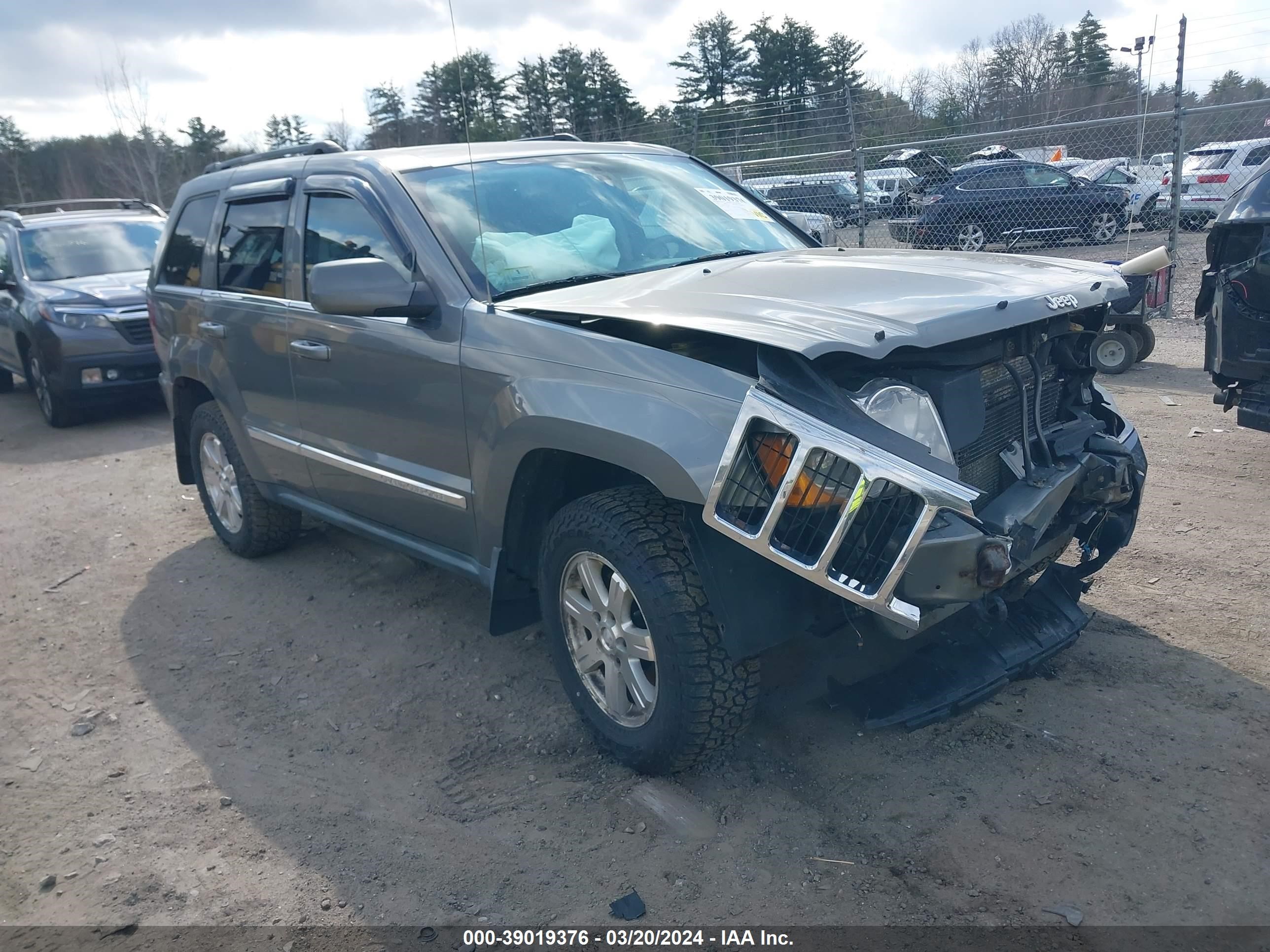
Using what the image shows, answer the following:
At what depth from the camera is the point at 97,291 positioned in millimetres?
9680

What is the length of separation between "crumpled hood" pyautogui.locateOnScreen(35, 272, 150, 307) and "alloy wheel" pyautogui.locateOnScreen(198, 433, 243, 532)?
466 centimetres

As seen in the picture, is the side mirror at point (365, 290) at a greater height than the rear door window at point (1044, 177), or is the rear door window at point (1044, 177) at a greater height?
the side mirror at point (365, 290)

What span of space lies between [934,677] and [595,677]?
1.12 meters

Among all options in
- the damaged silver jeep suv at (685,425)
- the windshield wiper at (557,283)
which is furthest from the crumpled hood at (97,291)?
the windshield wiper at (557,283)

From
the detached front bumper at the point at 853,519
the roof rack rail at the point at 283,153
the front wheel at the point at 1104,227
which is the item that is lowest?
the front wheel at the point at 1104,227

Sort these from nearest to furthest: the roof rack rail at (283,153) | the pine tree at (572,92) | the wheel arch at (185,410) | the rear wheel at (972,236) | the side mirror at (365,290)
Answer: the side mirror at (365,290) → the roof rack rail at (283,153) → the wheel arch at (185,410) → the rear wheel at (972,236) → the pine tree at (572,92)

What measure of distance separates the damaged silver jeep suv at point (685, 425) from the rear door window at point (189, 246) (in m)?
0.89

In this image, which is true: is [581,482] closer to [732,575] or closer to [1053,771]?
[732,575]

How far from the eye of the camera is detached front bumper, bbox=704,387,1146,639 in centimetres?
257

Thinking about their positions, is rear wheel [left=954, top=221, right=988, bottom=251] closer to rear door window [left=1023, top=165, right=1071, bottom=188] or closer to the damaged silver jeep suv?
rear door window [left=1023, top=165, right=1071, bottom=188]

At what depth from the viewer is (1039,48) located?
20.3m

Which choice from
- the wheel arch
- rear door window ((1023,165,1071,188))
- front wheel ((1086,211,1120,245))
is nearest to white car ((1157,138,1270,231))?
front wheel ((1086,211,1120,245))

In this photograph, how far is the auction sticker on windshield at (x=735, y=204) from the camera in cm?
450

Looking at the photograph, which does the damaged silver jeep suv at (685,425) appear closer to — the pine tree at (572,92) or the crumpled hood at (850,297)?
the crumpled hood at (850,297)
